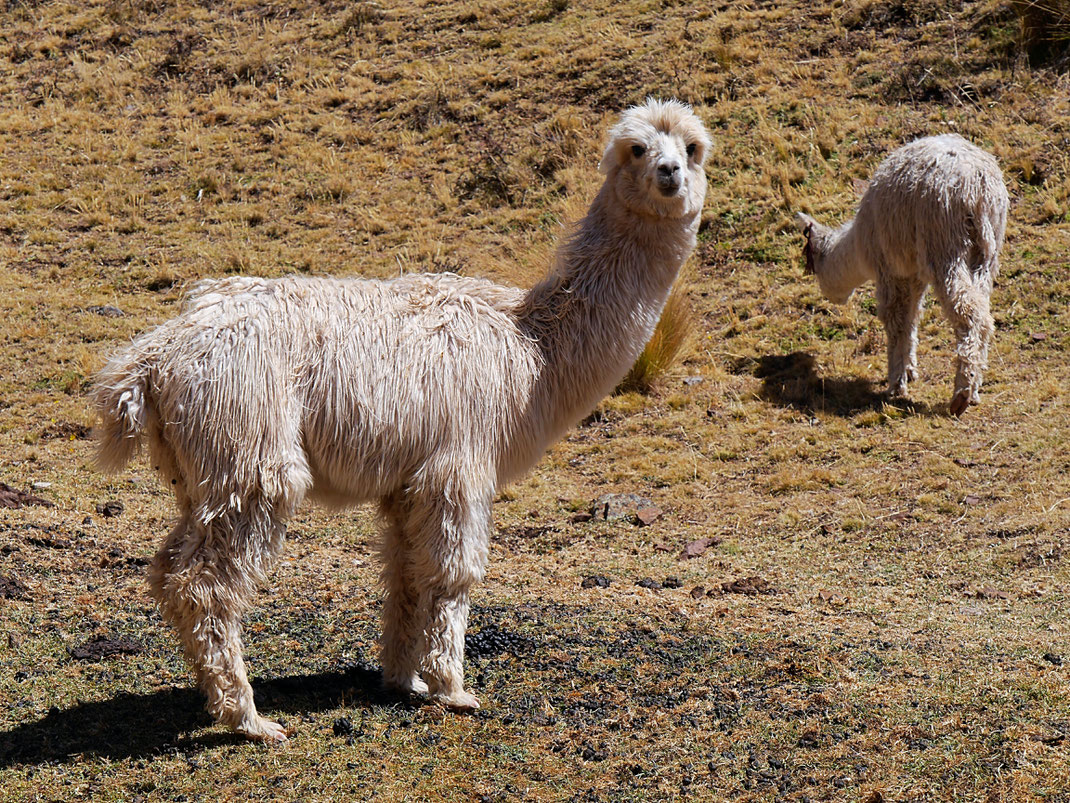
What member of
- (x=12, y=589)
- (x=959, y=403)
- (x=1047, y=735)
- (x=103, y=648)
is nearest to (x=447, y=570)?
(x=103, y=648)

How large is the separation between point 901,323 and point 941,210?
1072 millimetres

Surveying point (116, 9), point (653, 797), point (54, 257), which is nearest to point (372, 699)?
point (653, 797)

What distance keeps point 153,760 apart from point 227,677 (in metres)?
0.48

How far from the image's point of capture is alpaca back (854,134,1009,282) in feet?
32.0

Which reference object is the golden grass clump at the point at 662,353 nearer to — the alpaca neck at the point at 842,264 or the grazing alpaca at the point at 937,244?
the alpaca neck at the point at 842,264

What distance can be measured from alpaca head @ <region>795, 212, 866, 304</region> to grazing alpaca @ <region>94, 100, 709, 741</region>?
580 cm

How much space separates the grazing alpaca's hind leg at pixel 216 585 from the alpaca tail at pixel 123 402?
1.25 ft

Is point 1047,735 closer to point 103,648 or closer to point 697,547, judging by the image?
point 697,547

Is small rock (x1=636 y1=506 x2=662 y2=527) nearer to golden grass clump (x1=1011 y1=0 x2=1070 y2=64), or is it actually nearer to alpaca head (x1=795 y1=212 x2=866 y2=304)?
alpaca head (x1=795 y1=212 x2=866 y2=304)

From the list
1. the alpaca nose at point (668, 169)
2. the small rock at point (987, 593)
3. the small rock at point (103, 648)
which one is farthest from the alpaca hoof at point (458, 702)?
the small rock at point (987, 593)

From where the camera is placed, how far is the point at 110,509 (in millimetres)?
7984

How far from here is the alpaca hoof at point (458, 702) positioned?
5.23 metres

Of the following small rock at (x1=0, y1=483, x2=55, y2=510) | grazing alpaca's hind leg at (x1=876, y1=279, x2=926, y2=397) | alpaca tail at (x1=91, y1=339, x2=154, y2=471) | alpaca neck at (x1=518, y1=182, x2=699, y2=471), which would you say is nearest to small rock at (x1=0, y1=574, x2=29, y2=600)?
small rock at (x1=0, y1=483, x2=55, y2=510)

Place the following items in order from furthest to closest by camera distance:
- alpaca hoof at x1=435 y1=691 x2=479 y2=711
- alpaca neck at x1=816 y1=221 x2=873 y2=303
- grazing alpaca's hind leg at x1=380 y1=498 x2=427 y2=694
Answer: alpaca neck at x1=816 y1=221 x2=873 y2=303
grazing alpaca's hind leg at x1=380 y1=498 x2=427 y2=694
alpaca hoof at x1=435 y1=691 x2=479 y2=711
